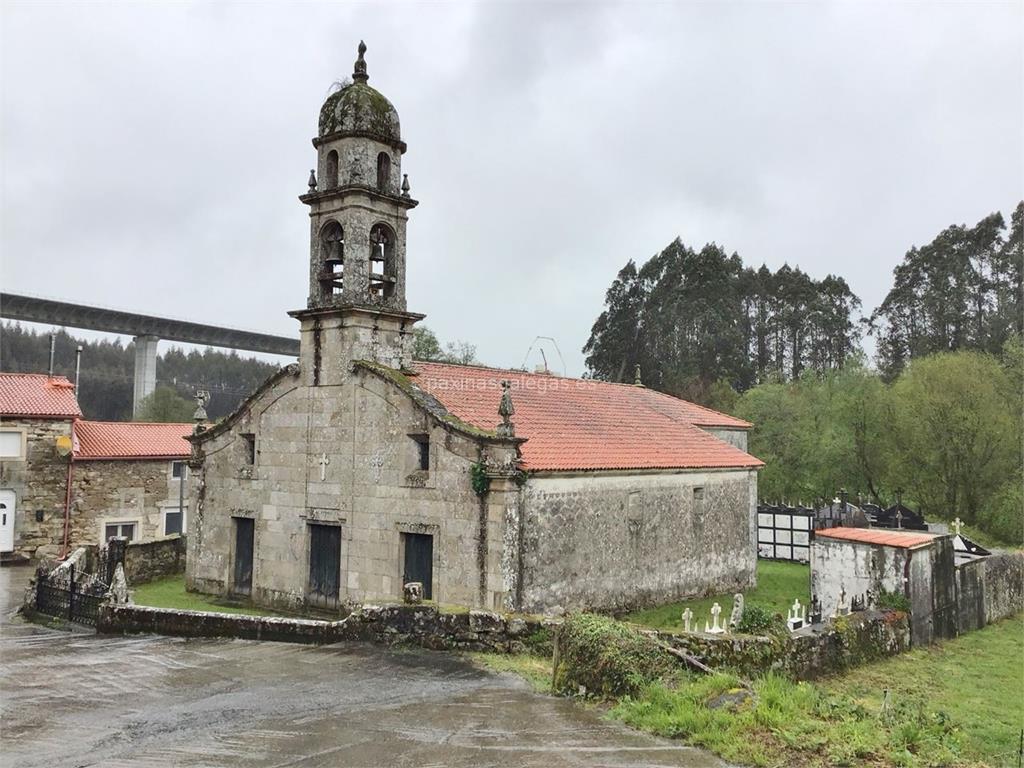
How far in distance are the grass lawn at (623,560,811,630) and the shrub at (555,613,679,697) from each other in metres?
5.16

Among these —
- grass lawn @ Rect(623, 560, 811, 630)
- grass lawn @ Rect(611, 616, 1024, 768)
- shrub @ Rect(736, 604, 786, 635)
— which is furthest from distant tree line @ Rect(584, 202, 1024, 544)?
grass lawn @ Rect(611, 616, 1024, 768)

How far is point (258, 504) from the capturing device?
1988 centimetres

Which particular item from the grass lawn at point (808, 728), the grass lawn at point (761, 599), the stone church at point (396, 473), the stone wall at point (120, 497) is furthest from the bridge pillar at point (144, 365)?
the grass lawn at point (808, 728)

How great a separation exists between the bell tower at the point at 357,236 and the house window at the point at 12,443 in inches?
537

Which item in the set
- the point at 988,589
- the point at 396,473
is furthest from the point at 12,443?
the point at 988,589

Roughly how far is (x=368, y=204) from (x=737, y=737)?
1457 centimetres

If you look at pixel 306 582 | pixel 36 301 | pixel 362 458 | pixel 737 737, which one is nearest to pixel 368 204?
pixel 362 458

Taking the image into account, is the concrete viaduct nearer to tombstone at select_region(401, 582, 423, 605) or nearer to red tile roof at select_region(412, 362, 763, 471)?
red tile roof at select_region(412, 362, 763, 471)

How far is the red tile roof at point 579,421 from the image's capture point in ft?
60.1

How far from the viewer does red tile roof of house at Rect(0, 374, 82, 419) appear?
26875 millimetres

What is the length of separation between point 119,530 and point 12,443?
4.65 m

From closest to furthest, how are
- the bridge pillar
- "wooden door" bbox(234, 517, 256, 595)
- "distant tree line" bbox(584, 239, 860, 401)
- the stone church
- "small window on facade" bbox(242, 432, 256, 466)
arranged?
the stone church
"wooden door" bbox(234, 517, 256, 595)
"small window on facade" bbox(242, 432, 256, 466)
the bridge pillar
"distant tree line" bbox(584, 239, 860, 401)

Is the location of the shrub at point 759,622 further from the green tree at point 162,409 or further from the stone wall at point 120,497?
the green tree at point 162,409

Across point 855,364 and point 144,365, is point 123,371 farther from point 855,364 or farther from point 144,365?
point 855,364
